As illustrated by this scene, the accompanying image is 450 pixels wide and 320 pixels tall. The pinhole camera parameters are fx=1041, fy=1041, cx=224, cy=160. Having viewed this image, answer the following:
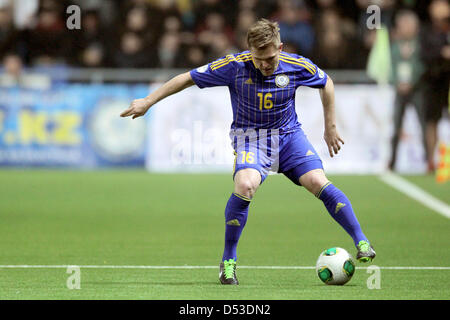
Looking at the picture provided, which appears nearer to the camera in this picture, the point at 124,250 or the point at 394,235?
the point at 124,250

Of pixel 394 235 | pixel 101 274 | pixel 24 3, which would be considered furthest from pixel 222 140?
pixel 101 274

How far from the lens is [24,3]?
2092 cm

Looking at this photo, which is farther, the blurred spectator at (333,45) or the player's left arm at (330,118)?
the blurred spectator at (333,45)

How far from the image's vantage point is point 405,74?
1842cm

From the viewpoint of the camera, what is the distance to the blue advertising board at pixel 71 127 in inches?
723

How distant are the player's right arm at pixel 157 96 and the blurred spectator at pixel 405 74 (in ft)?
35.8

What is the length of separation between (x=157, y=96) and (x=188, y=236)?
10.8 ft

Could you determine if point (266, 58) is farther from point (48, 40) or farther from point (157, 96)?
point (48, 40)

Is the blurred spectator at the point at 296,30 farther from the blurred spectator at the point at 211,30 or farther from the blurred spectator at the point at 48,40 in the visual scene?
the blurred spectator at the point at 48,40

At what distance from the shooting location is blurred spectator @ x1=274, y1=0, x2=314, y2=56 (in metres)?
18.7

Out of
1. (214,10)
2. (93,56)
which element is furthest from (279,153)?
(214,10)

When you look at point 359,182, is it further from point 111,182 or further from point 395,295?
point 395,295

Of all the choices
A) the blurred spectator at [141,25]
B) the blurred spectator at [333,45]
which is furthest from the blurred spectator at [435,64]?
the blurred spectator at [141,25]

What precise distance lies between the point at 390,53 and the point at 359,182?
112 inches
